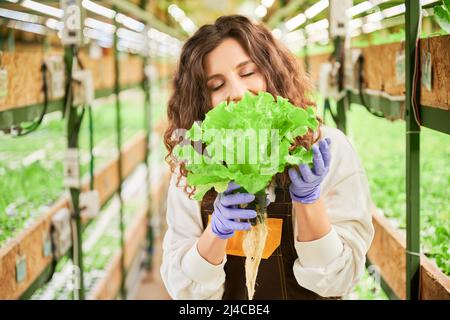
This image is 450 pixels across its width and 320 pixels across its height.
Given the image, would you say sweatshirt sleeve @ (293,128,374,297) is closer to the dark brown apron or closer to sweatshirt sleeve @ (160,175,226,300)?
the dark brown apron

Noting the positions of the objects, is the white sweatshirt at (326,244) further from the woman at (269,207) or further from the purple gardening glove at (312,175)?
the purple gardening glove at (312,175)

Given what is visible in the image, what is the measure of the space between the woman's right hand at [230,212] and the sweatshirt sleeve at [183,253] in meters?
0.24

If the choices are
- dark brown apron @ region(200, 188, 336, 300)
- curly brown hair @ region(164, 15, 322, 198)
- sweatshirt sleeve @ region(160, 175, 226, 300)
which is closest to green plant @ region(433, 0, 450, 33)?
curly brown hair @ region(164, 15, 322, 198)

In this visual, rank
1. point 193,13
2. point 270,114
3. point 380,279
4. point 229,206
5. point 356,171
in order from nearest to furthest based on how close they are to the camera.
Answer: point 270,114 < point 229,206 < point 356,171 < point 380,279 < point 193,13

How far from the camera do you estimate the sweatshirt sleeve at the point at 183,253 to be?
6.53 feet

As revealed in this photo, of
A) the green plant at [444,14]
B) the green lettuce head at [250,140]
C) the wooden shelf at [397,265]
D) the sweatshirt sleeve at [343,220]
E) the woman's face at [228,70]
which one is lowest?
the wooden shelf at [397,265]

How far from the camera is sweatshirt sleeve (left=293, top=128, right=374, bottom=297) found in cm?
194

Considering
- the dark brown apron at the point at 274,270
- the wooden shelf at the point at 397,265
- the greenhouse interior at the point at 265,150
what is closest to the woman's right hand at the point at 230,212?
the greenhouse interior at the point at 265,150

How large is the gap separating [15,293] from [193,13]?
1.26 meters

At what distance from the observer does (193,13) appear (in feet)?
9.00

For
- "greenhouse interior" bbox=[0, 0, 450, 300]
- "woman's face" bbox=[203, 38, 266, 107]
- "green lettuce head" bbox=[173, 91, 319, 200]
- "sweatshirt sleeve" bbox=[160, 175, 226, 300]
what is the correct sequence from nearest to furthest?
"green lettuce head" bbox=[173, 91, 319, 200]
"greenhouse interior" bbox=[0, 0, 450, 300]
"woman's face" bbox=[203, 38, 266, 107]
"sweatshirt sleeve" bbox=[160, 175, 226, 300]

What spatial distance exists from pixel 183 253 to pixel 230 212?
1.26ft

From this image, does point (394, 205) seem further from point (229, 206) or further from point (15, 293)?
point (15, 293)
